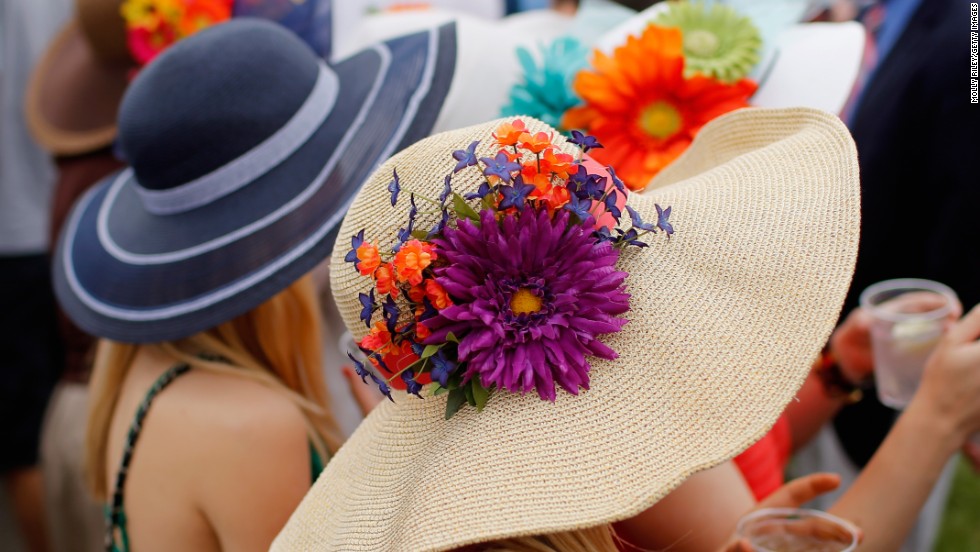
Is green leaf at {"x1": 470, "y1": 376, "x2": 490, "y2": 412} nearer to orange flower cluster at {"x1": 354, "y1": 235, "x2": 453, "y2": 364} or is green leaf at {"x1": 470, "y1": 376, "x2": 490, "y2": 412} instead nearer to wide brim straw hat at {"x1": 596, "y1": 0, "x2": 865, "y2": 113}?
orange flower cluster at {"x1": 354, "y1": 235, "x2": 453, "y2": 364}

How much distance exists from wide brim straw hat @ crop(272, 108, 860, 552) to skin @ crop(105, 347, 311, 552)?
0.33 m

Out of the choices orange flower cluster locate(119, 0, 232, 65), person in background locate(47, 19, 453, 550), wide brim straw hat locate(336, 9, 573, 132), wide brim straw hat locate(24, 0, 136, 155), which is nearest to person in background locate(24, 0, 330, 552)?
wide brim straw hat locate(24, 0, 136, 155)

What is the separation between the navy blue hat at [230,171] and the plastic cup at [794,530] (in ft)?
3.44

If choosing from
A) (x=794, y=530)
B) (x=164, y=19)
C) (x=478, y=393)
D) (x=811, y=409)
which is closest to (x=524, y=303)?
(x=478, y=393)

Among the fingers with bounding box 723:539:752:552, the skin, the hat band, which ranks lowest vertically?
the skin

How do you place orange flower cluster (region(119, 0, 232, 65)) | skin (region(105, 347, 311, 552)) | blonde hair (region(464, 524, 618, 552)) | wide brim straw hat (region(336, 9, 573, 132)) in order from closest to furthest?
blonde hair (region(464, 524, 618, 552))
skin (region(105, 347, 311, 552))
wide brim straw hat (region(336, 9, 573, 132))
orange flower cluster (region(119, 0, 232, 65))

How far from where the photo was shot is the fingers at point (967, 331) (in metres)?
1.64

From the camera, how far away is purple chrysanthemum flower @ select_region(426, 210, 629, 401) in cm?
122

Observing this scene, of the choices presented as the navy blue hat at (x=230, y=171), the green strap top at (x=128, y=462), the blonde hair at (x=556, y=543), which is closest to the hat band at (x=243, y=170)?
the navy blue hat at (x=230, y=171)

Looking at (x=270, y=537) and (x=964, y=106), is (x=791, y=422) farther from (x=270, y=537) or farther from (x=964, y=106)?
(x=270, y=537)

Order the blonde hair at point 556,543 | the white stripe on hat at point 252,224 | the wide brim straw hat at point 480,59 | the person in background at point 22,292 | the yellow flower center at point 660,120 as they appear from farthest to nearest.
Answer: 1. the person in background at point 22,292
2. the wide brim straw hat at point 480,59
3. the yellow flower center at point 660,120
4. the white stripe on hat at point 252,224
5. the blonde hair at point 556,543

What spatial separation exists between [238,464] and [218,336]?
350 millimetres

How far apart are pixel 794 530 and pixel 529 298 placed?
69 cm

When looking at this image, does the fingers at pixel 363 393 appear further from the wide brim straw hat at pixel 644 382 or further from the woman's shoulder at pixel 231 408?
the wide brim straw hat at pixel 644 382
